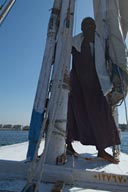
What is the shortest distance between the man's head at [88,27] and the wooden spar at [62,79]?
1.35ft

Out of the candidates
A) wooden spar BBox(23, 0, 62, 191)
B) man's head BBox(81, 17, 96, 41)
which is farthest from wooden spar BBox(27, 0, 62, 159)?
man's head BBox(81, 17, 96, 41)

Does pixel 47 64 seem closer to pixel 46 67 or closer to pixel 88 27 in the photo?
pixel 46 67

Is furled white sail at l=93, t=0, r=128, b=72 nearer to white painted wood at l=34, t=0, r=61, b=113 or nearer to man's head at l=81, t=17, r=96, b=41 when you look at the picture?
man's head at l=81, t=17, r=96, b=41

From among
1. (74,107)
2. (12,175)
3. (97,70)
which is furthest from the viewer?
(74,107)

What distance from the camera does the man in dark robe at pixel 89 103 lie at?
288cm

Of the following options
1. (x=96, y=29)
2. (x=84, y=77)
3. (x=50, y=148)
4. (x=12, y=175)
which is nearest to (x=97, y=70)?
(x=84, y=77)

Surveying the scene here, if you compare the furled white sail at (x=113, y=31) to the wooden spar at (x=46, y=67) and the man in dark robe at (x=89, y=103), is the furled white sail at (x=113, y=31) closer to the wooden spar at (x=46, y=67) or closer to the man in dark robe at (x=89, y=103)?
the man in dark robe at (x=89, y=103)

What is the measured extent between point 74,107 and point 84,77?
45 centimetres

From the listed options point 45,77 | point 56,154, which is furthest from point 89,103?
point 56,154

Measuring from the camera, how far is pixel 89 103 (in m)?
2.95

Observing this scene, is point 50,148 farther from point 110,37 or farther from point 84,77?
point 110,37

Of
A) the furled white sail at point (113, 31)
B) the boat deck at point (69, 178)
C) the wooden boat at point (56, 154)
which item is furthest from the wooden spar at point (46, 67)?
the furled white sail at point (113, 31)

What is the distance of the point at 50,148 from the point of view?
241 cm

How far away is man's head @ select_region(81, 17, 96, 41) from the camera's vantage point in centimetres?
309
